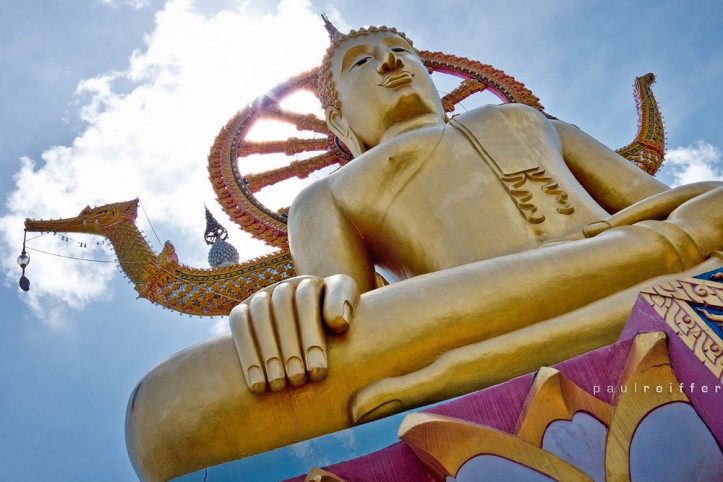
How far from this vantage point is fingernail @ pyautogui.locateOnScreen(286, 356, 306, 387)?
1.76 meters

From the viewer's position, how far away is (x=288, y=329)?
184 cm

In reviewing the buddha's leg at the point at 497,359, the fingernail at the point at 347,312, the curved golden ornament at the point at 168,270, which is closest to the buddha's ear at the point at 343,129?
the curved golden ornament at the point at 168,270

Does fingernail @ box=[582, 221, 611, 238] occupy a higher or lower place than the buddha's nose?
lower

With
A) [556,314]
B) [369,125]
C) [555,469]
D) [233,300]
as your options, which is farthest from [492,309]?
[233,300]

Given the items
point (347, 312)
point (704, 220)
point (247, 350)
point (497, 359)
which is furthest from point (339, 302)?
point (704, 220)

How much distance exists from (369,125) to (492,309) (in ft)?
5.88

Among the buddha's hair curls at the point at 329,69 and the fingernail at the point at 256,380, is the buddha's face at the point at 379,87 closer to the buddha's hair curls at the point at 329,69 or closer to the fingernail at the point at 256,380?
the buddha's hair curls at the point at 329,69

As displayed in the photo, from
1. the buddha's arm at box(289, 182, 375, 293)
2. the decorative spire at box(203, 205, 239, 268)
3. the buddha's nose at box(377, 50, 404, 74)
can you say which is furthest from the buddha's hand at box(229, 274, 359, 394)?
the decorative spire at box(203, 205, 239, 268)

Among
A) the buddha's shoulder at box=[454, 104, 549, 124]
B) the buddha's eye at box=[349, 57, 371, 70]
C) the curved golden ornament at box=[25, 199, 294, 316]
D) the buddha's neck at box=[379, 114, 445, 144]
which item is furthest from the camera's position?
the curved golden ornament at box=[25, 199, 294, 316]

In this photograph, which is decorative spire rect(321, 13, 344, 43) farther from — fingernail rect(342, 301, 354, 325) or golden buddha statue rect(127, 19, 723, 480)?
fingernail rect(342, 301, 354, 325)

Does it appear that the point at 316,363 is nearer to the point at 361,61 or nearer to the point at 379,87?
the point at 379,87

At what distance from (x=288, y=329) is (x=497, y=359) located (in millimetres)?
566

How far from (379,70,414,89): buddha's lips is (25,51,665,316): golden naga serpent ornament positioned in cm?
→ 126

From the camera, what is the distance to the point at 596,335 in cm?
191
